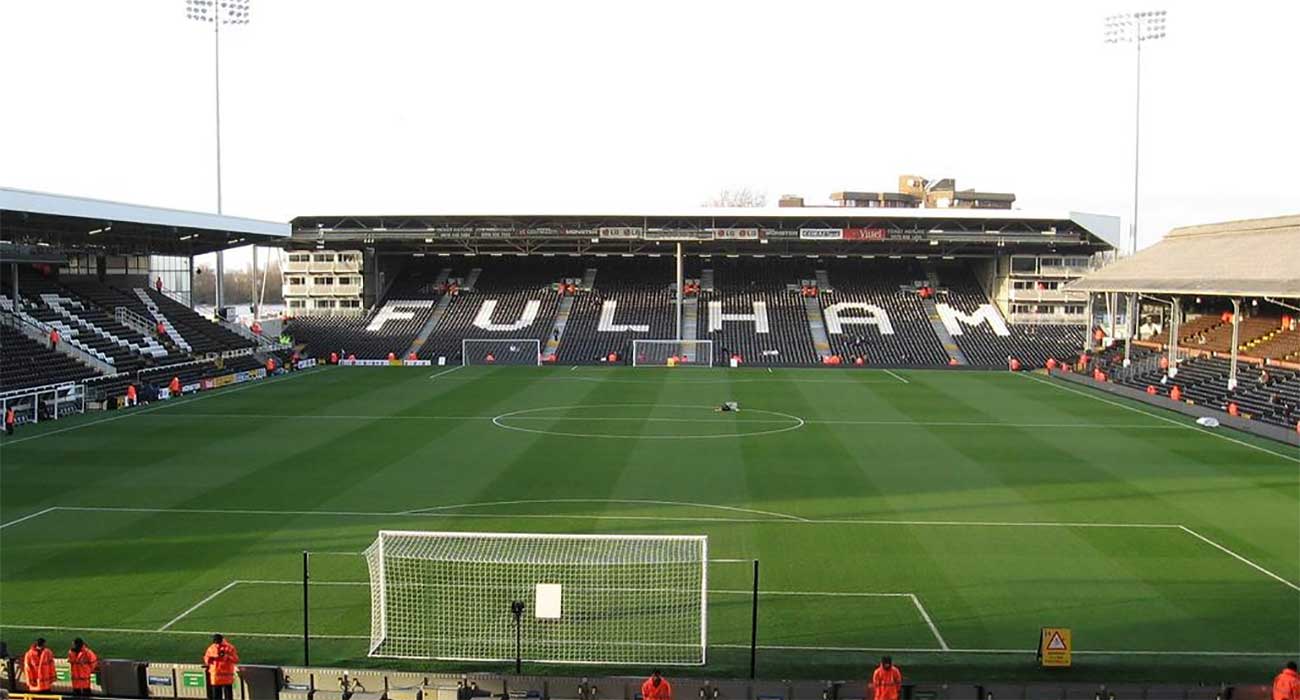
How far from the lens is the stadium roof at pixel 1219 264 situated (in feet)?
114

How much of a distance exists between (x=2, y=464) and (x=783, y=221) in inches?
1661

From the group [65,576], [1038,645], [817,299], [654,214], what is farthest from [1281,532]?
[817,299]

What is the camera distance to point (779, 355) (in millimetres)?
54500

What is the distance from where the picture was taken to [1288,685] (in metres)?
10.3

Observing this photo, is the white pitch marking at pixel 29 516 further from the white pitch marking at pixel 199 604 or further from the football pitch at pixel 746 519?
the white pitch marking at pixel 199 604

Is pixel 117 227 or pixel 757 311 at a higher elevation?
pixel 117 227

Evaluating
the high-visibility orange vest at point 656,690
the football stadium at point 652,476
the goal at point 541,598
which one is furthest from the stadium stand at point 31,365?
the high-visibility orange vest at point 656,690

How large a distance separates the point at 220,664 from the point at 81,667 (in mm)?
1525

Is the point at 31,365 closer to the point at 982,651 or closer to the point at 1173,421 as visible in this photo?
the point at 982,651

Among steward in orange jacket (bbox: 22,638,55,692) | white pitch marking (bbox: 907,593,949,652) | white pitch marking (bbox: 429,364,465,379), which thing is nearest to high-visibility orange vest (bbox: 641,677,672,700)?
white pitch marking (bbox: 907,593,949,652)

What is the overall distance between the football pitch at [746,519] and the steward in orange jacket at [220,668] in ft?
4.80

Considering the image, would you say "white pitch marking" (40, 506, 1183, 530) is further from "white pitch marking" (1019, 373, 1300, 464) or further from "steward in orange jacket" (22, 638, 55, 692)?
"white pitch marking" (1019, 373, 1300, 464)

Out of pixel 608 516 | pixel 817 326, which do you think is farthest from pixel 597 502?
pixel 817 326

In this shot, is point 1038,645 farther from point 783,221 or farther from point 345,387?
point 783,221
